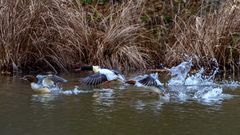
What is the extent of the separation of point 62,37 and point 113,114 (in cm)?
554

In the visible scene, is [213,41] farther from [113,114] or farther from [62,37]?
[113,114]

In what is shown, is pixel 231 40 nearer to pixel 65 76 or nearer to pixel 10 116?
pixel 65 76

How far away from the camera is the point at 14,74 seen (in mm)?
10586

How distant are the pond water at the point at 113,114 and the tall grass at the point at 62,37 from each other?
2.86 m

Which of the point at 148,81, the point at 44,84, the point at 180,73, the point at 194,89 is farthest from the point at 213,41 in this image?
the point at 44,84

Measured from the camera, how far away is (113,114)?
6133 millimetres

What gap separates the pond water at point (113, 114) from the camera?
534cm

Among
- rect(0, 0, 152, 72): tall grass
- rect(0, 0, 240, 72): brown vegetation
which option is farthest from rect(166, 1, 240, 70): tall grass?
rect(0, 0, 152, 72): tall grass

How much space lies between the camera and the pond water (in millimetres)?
5336

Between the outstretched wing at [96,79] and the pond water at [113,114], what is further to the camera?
the outstretched wing at [96,79]

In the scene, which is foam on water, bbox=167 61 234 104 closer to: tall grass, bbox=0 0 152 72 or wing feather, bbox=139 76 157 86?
wing feather, bbox=139 76 157 86

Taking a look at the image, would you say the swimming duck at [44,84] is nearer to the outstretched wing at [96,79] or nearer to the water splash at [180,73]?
the outstretched wing at [96,79]

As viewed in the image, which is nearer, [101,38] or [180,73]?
[180,73]

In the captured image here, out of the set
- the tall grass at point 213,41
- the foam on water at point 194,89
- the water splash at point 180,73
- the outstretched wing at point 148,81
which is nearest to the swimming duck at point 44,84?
the outstretched wing at point 148,81
